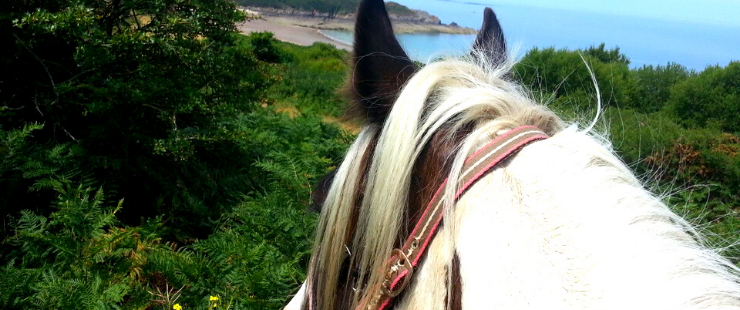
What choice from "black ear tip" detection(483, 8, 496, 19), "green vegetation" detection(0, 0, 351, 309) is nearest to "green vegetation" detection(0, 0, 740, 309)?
"green vegetation" detection(0, 0, 351, 309)

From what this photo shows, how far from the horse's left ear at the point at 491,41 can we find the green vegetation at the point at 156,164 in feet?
2.99

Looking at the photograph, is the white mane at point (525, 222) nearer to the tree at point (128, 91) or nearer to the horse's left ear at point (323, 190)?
the horse's left ear at point (323, 190)

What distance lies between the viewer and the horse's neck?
97 centimetres

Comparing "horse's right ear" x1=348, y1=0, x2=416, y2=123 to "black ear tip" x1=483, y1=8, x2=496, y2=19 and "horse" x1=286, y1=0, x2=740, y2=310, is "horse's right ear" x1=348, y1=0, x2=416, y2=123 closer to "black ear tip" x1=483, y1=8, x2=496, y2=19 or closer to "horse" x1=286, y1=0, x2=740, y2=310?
"horse" x1=286, y1=0, x2=740, y2=310

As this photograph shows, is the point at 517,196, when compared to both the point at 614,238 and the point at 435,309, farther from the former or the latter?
the point at 435,309

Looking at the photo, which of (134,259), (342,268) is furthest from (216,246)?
(342,268)

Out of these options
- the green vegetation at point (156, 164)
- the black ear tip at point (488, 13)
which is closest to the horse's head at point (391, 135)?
the black ear tip at point (488, 13)

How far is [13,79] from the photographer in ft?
15.4

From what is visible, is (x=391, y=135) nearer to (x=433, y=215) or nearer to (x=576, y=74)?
(x=433, y=215)

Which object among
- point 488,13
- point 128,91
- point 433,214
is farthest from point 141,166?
point 433,214

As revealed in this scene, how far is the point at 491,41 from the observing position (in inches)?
72.4

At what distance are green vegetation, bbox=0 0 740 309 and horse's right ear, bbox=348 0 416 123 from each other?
1.42 metres

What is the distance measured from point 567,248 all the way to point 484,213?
182mm

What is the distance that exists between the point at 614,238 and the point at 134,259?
3.29 metres
